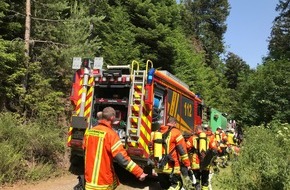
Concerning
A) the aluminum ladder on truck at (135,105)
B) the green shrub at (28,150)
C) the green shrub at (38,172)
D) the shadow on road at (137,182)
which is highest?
the aluminum ladder on truck at (135,105)

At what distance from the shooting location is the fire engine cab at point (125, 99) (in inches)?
384

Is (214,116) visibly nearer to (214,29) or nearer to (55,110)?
(55,110)

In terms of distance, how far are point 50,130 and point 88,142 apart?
5.97m

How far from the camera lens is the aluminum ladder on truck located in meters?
9.67

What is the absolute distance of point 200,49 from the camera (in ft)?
167

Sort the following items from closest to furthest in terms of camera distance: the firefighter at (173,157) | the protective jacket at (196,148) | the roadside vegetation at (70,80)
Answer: the firefighter at (173,157) < the roadside vegetation at (70,80) < the protective jacket at (196,148)

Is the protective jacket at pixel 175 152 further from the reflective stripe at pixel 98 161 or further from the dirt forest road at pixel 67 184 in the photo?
the reflective stripe at pixel 98 161

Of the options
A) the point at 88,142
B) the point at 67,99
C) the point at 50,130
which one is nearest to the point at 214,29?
the point at 67,99

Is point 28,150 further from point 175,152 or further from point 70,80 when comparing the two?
point 70,80

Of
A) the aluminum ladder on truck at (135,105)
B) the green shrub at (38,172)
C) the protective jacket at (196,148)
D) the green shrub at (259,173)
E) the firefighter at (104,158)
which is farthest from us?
the protective jacket at (196,148)

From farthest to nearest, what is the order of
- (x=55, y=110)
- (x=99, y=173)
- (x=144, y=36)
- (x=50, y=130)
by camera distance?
1. (x=144, y=36)
2. (x=55, y=110)
3. (x=50, y=130)
4. (x=99, y=173)

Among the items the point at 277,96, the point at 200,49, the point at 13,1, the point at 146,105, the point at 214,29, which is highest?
the point at 214,29

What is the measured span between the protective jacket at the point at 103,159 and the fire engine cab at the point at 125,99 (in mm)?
4286

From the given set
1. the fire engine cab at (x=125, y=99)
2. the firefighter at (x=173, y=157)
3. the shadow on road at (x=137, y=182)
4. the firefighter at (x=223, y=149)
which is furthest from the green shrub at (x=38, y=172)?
the firefighter at (x=223, y=149)
